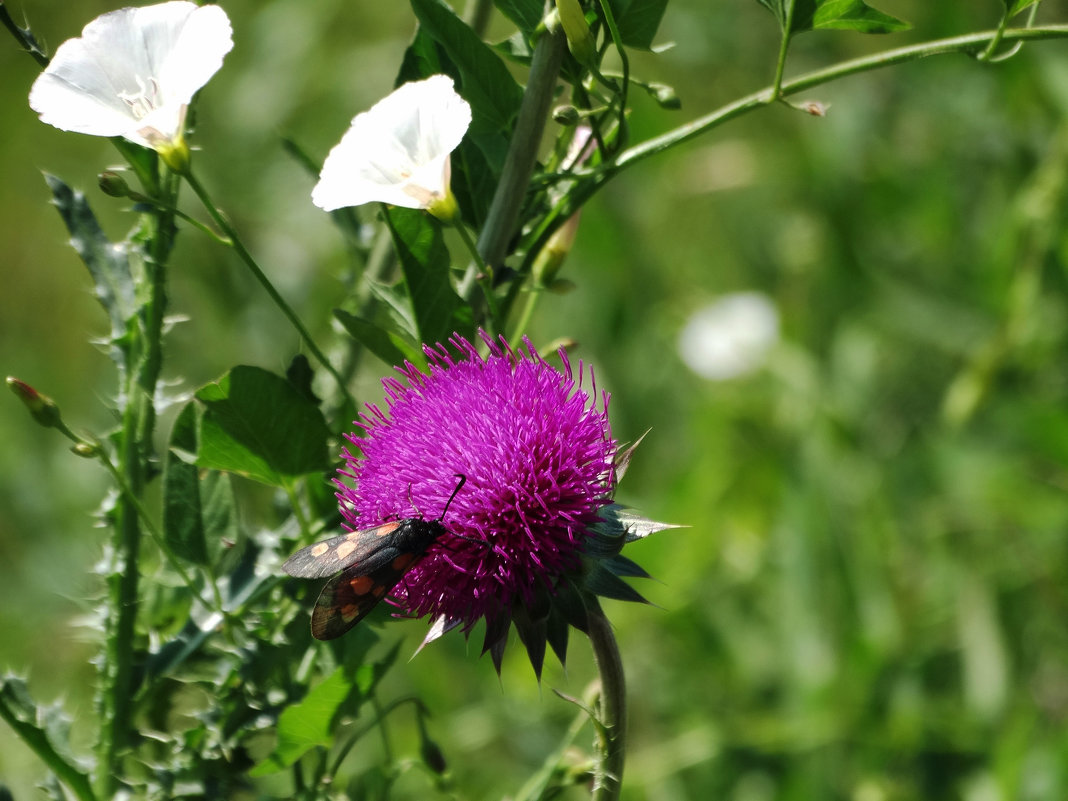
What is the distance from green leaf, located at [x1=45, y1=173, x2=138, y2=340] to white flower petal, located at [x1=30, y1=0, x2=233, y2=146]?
19 centimetres

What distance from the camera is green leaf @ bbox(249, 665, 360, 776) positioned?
88 cm

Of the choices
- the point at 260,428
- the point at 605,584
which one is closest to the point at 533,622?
the point at 605,584

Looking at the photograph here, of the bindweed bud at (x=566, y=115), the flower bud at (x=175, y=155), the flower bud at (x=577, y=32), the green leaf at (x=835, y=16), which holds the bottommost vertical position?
the flower bud at (x=175, y=155)

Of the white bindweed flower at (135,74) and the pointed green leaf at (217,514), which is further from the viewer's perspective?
the pointed green leaf at (217,514)

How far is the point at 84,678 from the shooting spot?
2.39m

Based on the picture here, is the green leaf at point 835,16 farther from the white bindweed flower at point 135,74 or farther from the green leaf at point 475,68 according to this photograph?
the white bindweed flower at point 135,74

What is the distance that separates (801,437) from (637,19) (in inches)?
61.1

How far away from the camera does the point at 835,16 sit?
0.87 meters

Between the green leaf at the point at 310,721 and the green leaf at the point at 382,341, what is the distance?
10.4 inches

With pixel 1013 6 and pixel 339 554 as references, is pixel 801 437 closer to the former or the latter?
pixel 1013 6

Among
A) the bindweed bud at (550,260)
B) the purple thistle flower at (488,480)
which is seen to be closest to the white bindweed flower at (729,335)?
the bindweed bud at (550,260)

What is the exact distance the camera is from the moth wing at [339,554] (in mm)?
833

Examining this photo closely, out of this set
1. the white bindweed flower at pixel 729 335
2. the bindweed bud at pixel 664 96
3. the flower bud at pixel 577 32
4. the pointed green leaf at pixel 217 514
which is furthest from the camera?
the white bindweed flower at pixel 729 335

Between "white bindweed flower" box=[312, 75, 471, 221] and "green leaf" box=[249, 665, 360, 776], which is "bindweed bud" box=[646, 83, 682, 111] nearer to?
"white bindweed flower" box=[312, 75, 471, 221]
